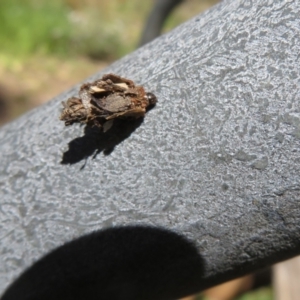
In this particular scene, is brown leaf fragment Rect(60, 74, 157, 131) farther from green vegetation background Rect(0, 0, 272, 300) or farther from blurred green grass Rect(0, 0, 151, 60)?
blurred green grass Rect(0, 0, 151, 60)

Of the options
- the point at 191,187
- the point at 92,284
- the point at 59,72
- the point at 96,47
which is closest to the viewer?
the point at 191,187

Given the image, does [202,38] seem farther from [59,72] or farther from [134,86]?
[59,72]

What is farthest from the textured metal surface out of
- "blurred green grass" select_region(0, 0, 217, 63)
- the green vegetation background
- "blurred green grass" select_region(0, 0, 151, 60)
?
"blurred green grass" select_region(0, 0, 151, 60)

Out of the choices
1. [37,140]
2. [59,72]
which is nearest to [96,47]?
[59,72]

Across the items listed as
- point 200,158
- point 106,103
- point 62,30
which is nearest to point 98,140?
point 106,103

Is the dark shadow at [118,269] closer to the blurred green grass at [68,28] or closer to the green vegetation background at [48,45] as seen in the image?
the green vegetation background at [48,45]

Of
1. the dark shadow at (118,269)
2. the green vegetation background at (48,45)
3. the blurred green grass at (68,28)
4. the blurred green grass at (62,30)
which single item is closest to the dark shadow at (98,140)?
the dark shadow at (118,269)
